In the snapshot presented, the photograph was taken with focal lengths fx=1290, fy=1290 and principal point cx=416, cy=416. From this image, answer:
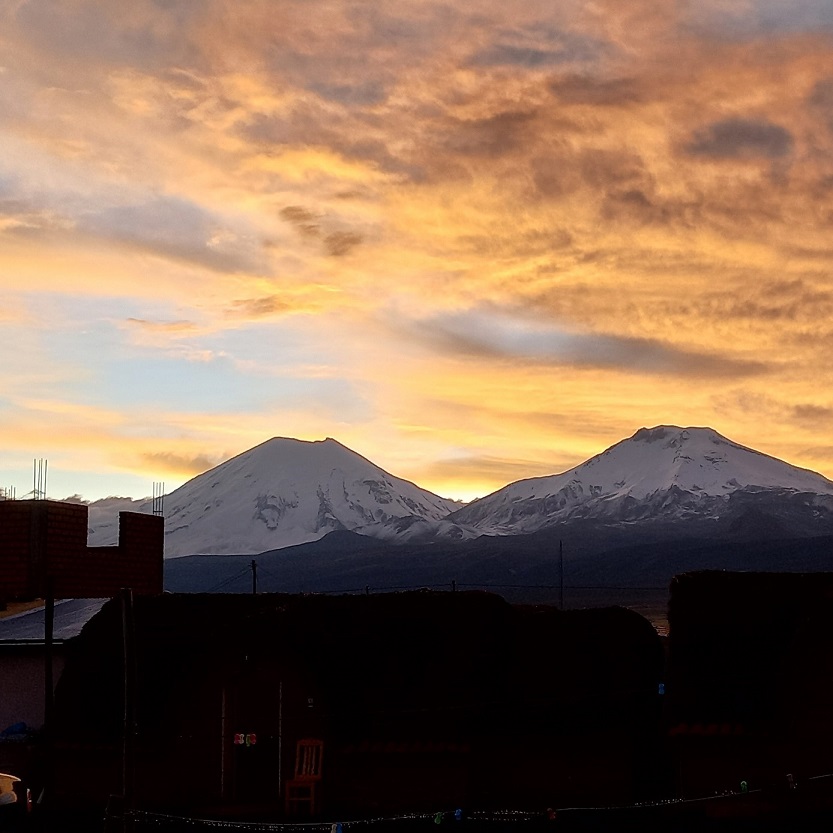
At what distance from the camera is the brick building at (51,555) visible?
3591 cm

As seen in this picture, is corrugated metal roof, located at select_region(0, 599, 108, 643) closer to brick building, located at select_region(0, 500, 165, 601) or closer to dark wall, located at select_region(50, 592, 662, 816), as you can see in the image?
brick building, located at select_region(0, 500, 165, 601)

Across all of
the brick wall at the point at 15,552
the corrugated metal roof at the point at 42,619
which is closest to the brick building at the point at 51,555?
the brick wall at the point at 15,552

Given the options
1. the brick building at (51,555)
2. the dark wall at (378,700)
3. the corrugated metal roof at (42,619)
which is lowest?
the dark wall at (378,700)

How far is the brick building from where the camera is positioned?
35.9 meters

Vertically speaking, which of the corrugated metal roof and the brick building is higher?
the brick building

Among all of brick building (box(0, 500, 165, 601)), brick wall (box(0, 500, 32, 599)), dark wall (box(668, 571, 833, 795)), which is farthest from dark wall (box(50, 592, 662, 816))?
brick wall (box(0, 500, 32, 599))

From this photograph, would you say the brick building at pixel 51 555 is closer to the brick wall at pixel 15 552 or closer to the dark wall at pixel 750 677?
the brick wall at pixel 15 552

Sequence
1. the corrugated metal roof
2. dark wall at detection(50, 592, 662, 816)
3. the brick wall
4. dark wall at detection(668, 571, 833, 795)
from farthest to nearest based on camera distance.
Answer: the corrugated metal roof → the brick wall → dark wall at detection(50, 592, 662, 816) → dark wall at detection(668, 571, 833, 795)

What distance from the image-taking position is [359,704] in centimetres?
3588

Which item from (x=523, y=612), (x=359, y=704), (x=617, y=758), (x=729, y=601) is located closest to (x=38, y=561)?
(x=359, y=704)

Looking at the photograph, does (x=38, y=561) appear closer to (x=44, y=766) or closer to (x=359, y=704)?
(x=44, y=766)

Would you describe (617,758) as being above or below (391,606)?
below

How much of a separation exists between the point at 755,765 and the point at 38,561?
66.3 feet

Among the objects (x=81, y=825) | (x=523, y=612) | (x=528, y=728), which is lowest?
(x=81, y=825)
